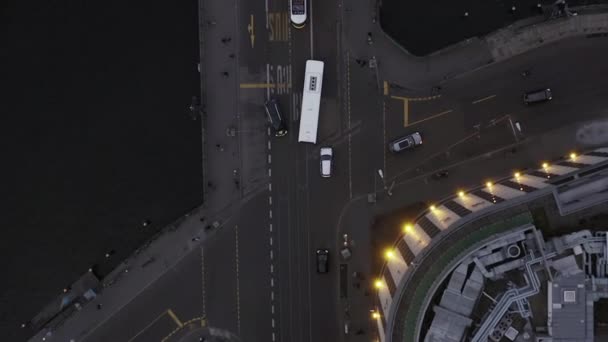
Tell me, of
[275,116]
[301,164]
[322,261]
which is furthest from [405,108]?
[322,261]

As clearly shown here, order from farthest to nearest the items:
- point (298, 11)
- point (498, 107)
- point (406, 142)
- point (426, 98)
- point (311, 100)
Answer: point (426, 98)
point (498, 107)
point (298, 11)
point (311, 100)
point (406, 142)

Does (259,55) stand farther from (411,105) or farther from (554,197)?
(554,197)

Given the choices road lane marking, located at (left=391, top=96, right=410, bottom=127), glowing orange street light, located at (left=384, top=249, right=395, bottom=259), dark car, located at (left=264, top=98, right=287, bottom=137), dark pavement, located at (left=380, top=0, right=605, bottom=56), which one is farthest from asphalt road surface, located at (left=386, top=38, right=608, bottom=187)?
dark car, located at (left=264, top=98, right=287, bottom=137)

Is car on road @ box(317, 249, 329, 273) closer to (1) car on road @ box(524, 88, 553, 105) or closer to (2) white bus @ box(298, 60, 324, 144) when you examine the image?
(2) white bus @ box(298, 60, 324, 144)

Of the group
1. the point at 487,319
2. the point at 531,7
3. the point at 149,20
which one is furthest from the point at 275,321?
the point at 531,7

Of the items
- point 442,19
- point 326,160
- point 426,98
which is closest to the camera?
point 326,160

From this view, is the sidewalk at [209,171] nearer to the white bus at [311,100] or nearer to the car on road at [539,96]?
the white bus at [311,100]

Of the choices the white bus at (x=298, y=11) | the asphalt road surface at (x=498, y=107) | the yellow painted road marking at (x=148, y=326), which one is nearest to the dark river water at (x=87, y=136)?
the yellow painted road marking at (x=148, y=326)

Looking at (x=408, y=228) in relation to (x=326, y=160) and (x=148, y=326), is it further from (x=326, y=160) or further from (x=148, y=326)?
(x=148, y=326)

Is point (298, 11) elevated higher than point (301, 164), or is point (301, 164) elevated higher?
point (298, 11)
